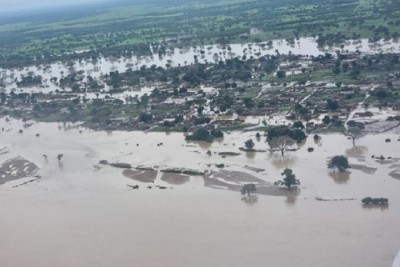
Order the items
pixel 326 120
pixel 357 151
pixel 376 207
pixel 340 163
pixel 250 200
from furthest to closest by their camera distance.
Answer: pixel 326 120 < pixel 357 151 < pixel 340 163 < pixel 250 200 < pixel 376 207

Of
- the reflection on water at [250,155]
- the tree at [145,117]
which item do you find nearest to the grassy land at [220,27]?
the tree at [145,117]

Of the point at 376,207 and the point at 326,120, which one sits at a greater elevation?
the point at 326,120

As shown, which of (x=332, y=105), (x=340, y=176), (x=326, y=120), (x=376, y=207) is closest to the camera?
(x=376, y=207)

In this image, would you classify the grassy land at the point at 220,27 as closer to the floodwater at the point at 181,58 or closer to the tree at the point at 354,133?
the floodwater at the point at 181,58

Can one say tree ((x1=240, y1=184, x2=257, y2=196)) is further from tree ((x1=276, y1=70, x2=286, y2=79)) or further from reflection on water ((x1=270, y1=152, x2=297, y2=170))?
tree ((x1=276, y1=70, x2=286, y2=79))

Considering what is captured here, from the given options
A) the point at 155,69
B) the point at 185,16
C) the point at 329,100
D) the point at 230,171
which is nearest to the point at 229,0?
the point at 185,16

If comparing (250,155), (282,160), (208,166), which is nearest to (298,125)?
(250,155)

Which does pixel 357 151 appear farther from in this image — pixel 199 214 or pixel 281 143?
pixel 199 214

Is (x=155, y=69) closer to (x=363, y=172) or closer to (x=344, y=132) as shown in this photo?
(x=344, y=132)
